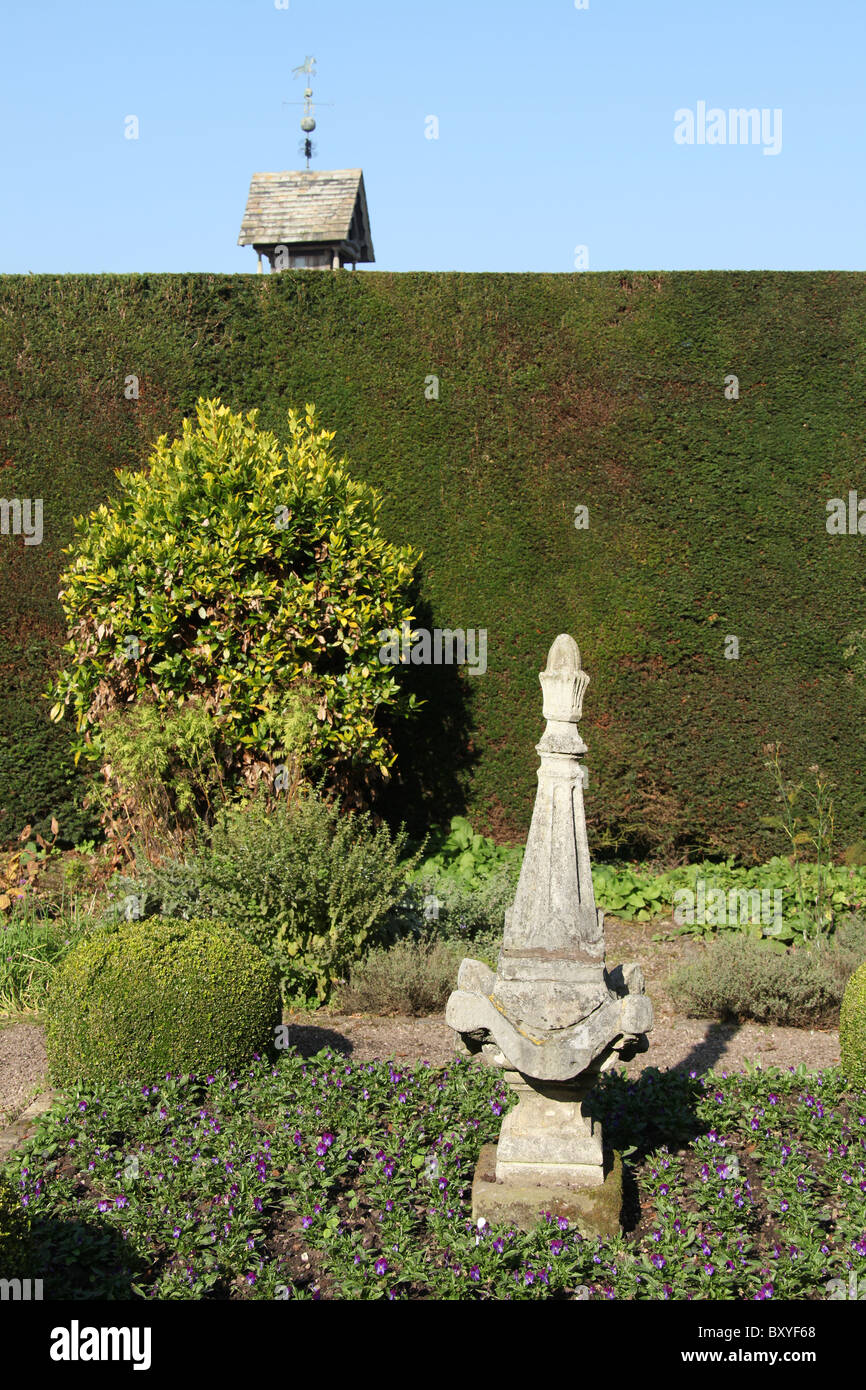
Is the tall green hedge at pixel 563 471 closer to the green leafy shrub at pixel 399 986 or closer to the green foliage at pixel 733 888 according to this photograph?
the green foliage at pixel 733 888

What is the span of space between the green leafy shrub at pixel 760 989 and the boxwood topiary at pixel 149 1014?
8.24ft

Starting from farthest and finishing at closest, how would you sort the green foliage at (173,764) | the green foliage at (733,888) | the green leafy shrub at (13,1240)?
the green foliage at (733,888) → the green foliage at (173,764) → the green leafy shrub at (13,1240)

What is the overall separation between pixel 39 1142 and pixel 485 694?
4864mm

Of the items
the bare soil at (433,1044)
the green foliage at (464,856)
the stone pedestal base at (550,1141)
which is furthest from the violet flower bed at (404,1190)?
the green foliage at (464,856)

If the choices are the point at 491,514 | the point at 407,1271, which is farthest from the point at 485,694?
the point at 407,1271

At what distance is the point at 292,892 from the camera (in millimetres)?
6102

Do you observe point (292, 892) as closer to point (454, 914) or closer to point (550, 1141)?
point (454, 914)

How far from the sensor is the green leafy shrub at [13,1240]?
3.00m

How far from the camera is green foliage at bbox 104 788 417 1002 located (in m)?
6.10

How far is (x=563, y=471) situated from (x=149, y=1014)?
5.15 m

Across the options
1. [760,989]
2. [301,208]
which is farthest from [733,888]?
[301,208]

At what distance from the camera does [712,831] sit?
830 cm
